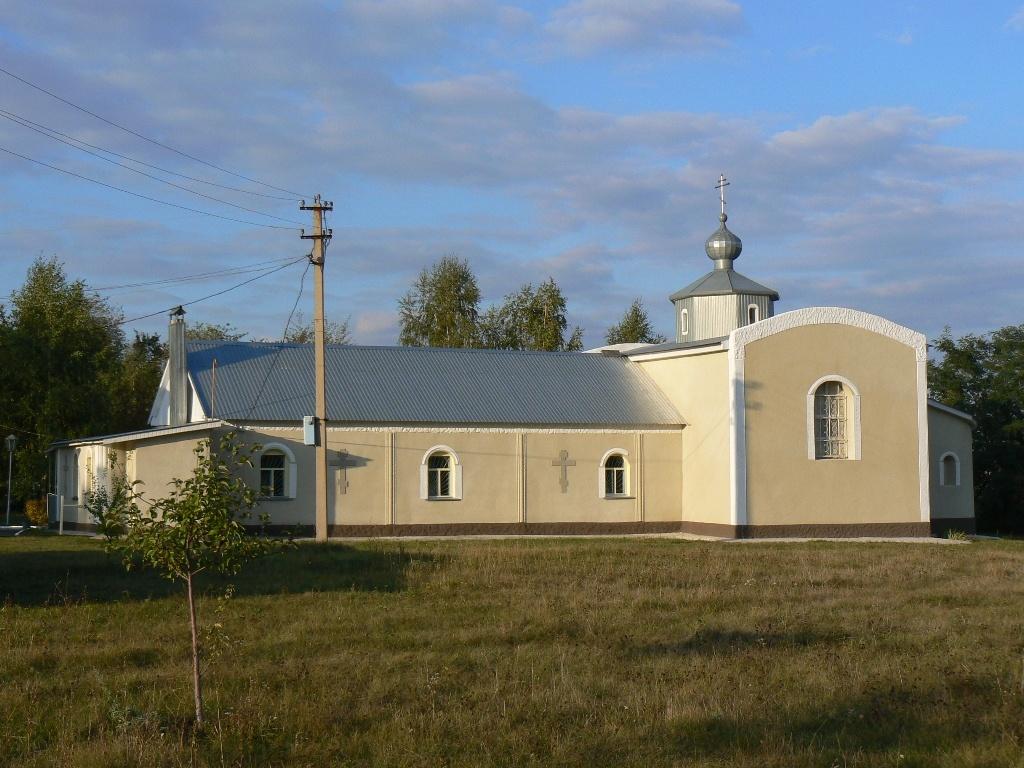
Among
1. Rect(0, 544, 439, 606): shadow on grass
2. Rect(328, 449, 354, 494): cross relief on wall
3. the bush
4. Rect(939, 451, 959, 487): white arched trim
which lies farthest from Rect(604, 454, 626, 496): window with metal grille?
the bush

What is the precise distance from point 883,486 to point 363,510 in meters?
13.5

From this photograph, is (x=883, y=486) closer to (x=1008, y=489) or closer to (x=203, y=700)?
(x=1008, y=489)

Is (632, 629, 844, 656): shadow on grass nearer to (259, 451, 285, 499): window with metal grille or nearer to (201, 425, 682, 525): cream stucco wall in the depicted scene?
(201, 425, 682, 525): cream stucco wall

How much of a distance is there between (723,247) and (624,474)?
32.8ft

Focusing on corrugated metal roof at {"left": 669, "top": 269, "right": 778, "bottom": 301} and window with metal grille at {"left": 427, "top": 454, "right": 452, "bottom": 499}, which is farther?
corrugated metal roof at {"left": 669, "top": 269, "right": 778, "bottom": 301}

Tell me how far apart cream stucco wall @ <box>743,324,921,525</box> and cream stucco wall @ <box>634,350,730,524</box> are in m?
0.68

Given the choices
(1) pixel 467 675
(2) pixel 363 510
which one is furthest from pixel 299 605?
(2) pixel 363 510

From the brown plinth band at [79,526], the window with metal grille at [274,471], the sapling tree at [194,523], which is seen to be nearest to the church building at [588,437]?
the window with metal grille at [274,471]

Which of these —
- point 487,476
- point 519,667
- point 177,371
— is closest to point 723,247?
point 487,476

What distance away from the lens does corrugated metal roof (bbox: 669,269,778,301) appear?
37125 millimetres

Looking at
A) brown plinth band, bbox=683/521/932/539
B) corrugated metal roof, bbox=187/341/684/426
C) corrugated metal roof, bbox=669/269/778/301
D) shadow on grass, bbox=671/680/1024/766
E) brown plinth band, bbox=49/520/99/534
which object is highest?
corrugated metal roof, bbox=669/269/778/301

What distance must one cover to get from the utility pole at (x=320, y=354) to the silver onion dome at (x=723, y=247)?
1568 cm

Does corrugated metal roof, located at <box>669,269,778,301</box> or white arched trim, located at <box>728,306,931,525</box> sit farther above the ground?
corrugated metal roof, located at <box>669,269,778,301</box>

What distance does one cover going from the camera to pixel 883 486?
103 ft
